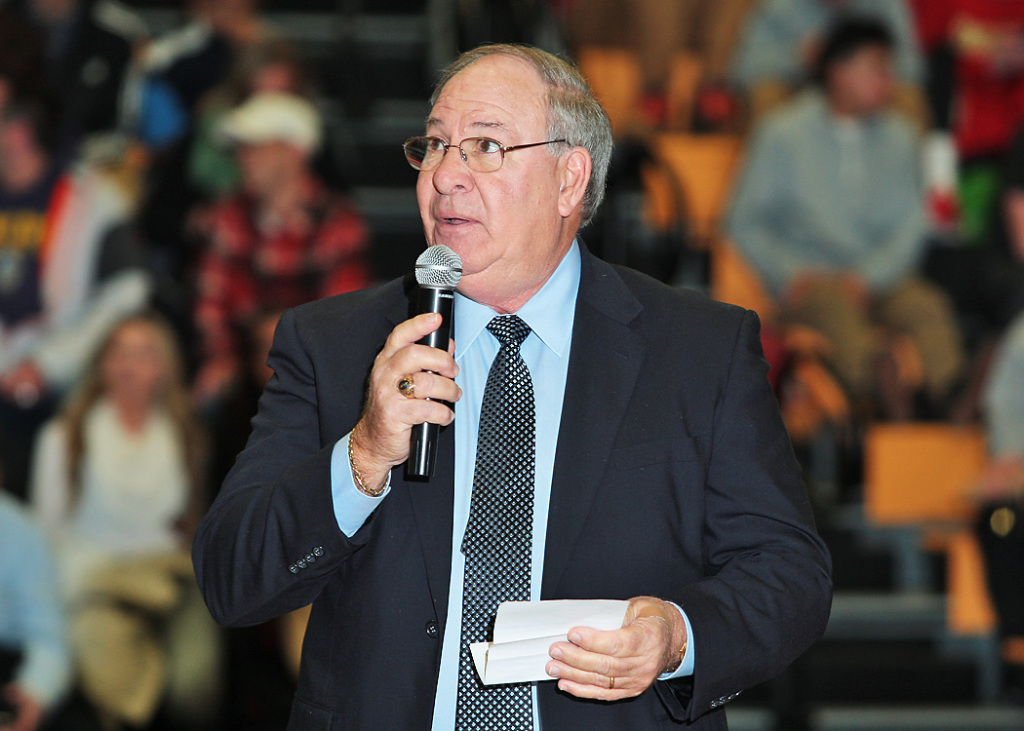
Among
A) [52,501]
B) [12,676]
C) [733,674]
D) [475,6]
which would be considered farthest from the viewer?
[475,6]

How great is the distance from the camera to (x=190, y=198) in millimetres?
5637

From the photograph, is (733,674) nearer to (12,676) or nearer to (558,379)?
(558,379)

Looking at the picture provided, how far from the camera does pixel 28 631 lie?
15.5 feet

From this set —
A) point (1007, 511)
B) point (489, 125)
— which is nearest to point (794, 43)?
point (1007, 511)

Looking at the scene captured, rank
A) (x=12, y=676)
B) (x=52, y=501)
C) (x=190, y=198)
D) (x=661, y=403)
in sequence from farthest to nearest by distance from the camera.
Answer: (x=190, y=198), (x=52, y=501), (x=12, y=676), (x=661, y=403)

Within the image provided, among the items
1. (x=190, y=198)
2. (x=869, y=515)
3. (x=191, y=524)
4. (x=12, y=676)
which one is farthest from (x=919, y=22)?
(x=12, y=676)

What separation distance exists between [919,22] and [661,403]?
18.4ft

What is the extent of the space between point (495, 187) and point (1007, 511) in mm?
3377

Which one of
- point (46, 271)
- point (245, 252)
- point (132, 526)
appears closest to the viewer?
point (132, 526)

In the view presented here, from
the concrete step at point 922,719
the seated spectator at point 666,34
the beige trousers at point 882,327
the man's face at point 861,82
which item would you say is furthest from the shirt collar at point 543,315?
the seated spectator at point 666,34

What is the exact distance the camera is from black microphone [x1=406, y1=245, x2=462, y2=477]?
5.28ft

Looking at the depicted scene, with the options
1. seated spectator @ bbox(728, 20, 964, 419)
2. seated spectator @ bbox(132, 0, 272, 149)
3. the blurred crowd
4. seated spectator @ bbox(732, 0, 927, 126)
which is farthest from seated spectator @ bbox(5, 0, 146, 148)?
seated spectator @ bbox(732, 0, 927, 126)

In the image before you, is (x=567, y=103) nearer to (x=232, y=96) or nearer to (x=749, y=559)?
(x=749, y=559)

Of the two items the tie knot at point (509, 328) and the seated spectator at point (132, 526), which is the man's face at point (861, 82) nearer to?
the seated spectator at point (132, 526)
